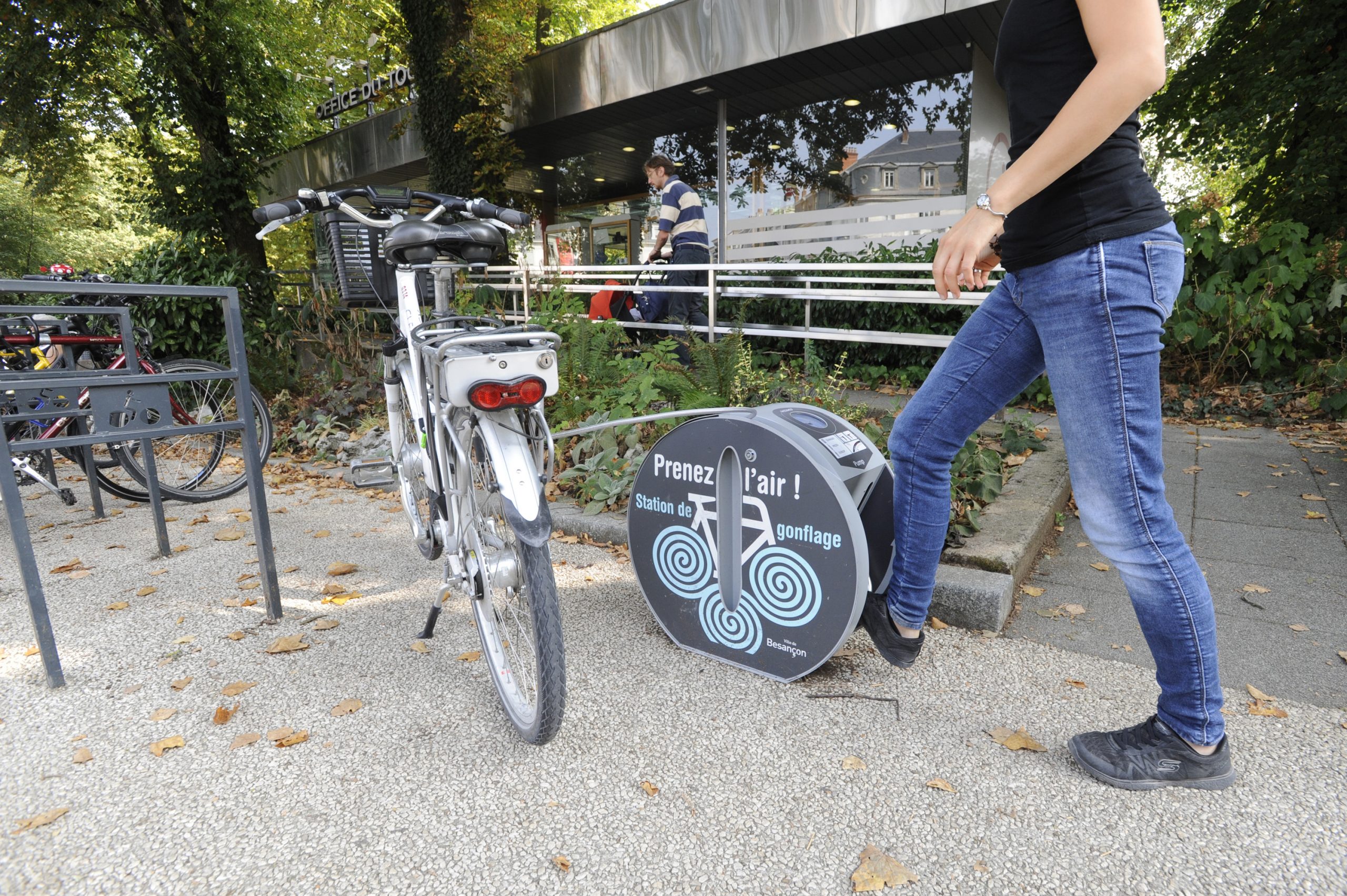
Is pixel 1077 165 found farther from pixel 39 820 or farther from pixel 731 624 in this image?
pixel 39 820

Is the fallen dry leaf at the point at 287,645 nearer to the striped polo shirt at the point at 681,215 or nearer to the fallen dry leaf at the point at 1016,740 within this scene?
the fallen dry leaf at the point at 1016,740

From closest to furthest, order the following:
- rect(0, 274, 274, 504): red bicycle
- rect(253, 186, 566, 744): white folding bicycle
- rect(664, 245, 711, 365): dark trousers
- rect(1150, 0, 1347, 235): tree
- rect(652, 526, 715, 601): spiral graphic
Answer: rect(253, 186, 566, 744): white folding bicycle → rect(652, 526, 715, 601): spiral graphic → rect(0, 274, 274, 504): red bicycle → rect(1150, 0, 1347, 235): tree → rect(664, 245, 711, 365): dark trousers

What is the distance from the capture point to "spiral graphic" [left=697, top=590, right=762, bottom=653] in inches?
93.4

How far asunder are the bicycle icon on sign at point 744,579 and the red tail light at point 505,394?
72 cm

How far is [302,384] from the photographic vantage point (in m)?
7.25

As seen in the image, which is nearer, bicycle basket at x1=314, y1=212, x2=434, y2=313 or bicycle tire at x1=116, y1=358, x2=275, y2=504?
bicycle basket at x1=314, y1=212, x2=434, y2=313

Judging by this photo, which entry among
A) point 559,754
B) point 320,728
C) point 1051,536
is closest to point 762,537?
point 559,754

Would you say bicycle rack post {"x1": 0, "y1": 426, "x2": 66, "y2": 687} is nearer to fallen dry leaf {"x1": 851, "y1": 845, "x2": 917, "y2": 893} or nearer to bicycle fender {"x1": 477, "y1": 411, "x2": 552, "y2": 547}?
bicycle fender {"x1": 477, "y1": 411, "x2": 552, "y2": 547}

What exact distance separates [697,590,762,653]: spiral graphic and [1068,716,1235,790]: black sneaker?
943 millimetres

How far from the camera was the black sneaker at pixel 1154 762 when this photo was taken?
5.78 ft

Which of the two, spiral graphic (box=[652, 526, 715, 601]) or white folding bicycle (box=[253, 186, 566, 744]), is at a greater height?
white folding bicycle (box=[253, 186, 566, 744])

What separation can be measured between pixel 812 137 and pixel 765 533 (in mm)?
9570

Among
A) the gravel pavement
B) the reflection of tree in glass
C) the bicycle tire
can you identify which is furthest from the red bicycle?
the reflection of tree in glass

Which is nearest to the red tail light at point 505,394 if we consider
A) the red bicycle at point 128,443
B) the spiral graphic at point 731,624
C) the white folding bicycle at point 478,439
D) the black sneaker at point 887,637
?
the white folding bicycle at point 478,439
